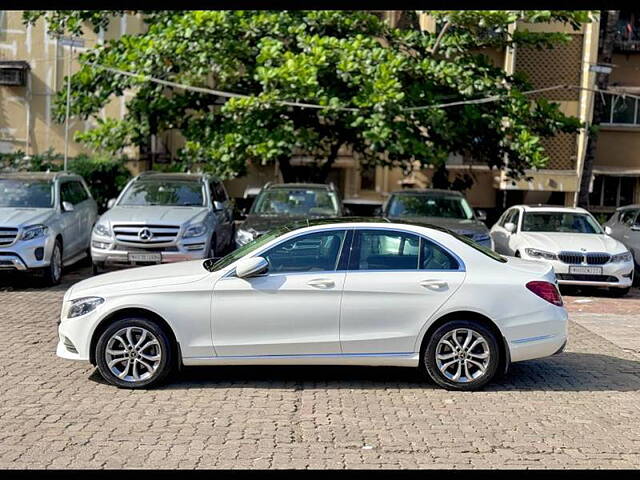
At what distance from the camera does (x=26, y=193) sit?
1548cm

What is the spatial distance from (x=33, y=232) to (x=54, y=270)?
76 centimetres

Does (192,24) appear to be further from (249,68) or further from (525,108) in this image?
(525,108)

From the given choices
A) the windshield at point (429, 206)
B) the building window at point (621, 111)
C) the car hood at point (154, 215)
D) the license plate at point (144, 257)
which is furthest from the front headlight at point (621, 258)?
the building window at point (621, 111)

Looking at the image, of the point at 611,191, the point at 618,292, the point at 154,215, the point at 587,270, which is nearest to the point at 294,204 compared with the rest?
the point at 154,215

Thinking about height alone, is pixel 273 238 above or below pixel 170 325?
above

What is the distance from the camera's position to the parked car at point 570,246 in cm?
1488

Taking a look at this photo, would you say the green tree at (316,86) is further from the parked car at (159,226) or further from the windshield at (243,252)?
the windshield at (243,252)

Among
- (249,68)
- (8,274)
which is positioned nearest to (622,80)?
(249,68)

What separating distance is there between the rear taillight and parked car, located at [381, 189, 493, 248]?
24.9 ft

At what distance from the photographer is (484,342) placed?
8039 millimetres

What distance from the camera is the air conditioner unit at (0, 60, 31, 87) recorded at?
25.1 metres

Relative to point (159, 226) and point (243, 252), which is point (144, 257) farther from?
point (243, 252)

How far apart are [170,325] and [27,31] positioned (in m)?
20.0

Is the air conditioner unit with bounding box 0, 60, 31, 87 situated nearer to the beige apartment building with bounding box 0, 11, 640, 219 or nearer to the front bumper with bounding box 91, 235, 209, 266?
the beige apartment building with bounding box 0, 11, 640, 219
